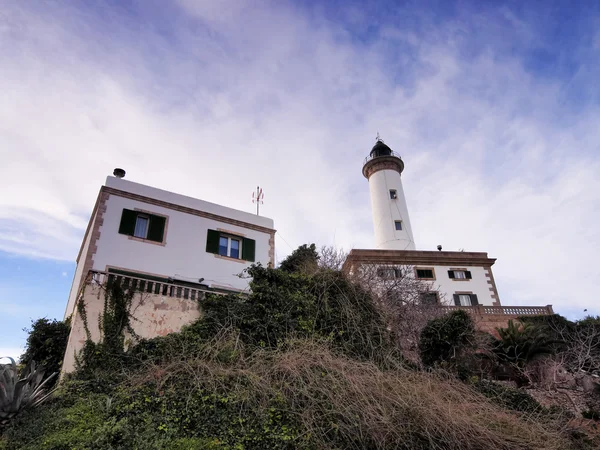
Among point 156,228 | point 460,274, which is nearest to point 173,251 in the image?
point 156,228

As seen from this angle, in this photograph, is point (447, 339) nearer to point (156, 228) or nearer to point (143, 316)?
point (143, 316)

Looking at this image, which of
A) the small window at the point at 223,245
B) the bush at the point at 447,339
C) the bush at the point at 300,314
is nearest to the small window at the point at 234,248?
the small window at the point at 223,245

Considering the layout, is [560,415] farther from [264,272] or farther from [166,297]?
[166,297]

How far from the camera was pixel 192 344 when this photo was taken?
890cm

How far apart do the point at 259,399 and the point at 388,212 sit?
79.5 feet

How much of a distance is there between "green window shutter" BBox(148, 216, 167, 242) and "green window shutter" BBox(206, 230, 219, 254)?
1756 mm

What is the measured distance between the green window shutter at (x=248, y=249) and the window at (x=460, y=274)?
12.9m

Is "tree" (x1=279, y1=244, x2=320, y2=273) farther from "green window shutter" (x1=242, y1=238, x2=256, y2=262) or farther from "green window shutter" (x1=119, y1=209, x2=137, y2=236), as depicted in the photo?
"green window shutter" (x1=119, y1=209, x2=137, y2=236)

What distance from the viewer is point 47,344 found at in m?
9.93

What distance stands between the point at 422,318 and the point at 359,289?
4.33 m

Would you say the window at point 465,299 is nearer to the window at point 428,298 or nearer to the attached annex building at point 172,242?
the window at point 428,298

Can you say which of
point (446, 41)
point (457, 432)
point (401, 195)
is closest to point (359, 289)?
point (457, 432)

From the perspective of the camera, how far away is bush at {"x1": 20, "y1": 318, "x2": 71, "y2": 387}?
9.69m

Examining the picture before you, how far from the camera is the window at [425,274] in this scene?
22891 millimetres
